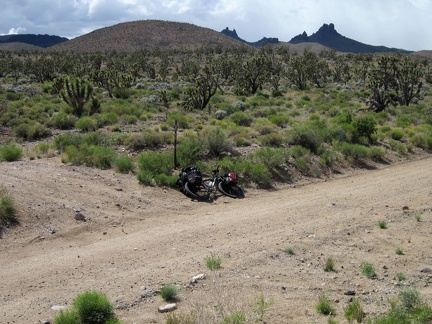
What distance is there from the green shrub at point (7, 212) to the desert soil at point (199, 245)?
6.8 inches

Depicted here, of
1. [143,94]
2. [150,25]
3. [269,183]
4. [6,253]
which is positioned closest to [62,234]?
[6,253]

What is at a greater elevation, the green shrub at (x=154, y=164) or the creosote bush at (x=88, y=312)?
the green shrub at (x=154, y=164)

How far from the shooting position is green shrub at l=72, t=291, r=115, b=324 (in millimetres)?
6051

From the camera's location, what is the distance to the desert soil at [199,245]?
6.84m

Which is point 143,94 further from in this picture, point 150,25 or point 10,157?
point 150,25

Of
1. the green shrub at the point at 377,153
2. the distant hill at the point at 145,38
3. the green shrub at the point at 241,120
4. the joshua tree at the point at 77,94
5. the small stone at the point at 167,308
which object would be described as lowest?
the small stone at the point at 167,308

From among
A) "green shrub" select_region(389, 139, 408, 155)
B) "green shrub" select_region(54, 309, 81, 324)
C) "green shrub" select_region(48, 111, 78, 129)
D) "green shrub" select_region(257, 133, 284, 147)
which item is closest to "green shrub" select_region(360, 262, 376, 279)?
"green shrub" select_region(54, 309, 81, 324)

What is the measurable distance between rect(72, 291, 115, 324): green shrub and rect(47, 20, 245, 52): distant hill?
367 feet

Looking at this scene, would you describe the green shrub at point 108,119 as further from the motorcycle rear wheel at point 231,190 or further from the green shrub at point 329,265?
the green shrub at point 329,265

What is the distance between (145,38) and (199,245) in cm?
12077

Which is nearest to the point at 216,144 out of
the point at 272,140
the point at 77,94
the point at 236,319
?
the point at 272,140

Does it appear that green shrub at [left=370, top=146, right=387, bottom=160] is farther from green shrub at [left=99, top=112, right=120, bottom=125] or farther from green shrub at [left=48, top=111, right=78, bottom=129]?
green shrub at [left=48, top=111, right=78, bottom=129]

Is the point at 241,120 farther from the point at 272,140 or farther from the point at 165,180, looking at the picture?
the point at 165,180

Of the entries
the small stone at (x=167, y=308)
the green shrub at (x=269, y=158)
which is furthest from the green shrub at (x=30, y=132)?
the small stone at (x=167, y=308)
